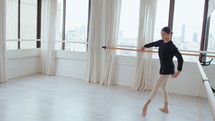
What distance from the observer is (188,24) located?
4.97 metres

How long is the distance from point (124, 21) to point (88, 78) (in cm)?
173

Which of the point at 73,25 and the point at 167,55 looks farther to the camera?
the point at 73,25

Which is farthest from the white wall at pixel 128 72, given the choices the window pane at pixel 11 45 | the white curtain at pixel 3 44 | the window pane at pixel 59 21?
the white curtain at pixel 3 44

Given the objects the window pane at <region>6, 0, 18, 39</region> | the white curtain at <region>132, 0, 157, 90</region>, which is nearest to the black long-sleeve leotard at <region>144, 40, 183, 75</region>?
the white curtain at <region>132, 0, 157, 90</region>

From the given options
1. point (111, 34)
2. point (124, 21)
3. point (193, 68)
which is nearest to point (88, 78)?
point (111, 34)

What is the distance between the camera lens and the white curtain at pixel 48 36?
6113 millimetres

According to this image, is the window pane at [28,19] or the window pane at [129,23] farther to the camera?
the window pane at [28,19]

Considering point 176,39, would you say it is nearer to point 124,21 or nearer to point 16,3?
point 124,21

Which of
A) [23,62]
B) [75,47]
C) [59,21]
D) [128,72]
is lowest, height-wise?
[128,72]

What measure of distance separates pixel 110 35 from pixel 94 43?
511mm

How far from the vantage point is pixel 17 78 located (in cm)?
575

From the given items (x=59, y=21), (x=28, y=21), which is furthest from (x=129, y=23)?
(x=28, y=21)

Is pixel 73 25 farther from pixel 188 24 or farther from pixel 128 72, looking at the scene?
pixel 188 24

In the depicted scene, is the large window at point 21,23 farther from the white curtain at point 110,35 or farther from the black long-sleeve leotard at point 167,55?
the black long-sleeve leotard at point 167,55
